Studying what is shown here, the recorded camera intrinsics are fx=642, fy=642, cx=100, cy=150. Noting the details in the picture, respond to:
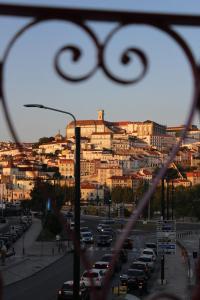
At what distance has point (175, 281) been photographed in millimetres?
24312

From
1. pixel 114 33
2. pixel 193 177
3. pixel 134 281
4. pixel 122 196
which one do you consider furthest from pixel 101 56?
pixel 193 177

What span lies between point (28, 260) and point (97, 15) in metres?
32.4

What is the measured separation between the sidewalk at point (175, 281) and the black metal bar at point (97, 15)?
1585 cm

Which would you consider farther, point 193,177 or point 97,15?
point 193,177

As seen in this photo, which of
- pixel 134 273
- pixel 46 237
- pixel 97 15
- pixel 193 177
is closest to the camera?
pixel 97 15

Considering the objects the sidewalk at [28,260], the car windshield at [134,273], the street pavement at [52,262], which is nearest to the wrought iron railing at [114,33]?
the street pavement at [52,262]

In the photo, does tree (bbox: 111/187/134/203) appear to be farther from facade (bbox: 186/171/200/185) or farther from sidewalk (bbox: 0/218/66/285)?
sidewalk (bbox: 0/218/66/285)

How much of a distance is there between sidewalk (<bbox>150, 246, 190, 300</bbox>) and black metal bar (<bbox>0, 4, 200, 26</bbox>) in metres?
15.9

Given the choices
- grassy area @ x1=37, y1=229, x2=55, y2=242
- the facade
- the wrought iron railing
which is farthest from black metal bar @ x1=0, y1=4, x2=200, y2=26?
the facade

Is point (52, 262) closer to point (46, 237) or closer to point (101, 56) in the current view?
point (46, 237)

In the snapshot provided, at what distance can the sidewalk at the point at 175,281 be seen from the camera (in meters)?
21.3

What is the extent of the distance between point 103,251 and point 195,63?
37.3 meters

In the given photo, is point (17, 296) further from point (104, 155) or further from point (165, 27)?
point (104, 155)

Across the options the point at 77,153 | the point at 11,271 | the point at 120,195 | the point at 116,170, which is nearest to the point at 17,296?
the point at 11,271
